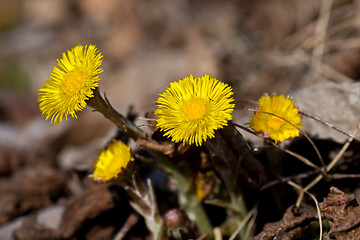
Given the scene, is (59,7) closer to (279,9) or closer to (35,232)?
(279,9)

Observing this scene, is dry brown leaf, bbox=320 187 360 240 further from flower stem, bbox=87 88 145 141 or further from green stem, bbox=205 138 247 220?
flower stem, bbox=87 88 145 141

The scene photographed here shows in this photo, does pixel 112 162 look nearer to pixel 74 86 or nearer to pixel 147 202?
pixel 147 202

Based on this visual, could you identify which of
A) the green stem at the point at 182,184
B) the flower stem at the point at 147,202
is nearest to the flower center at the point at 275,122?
the green stem at the point at 182,184

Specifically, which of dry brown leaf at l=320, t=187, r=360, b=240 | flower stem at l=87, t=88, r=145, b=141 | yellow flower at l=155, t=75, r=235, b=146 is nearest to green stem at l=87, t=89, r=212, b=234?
flower stem at l=87, t=88, r=145, b=141

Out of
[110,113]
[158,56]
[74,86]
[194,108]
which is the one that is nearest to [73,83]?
[74,86]

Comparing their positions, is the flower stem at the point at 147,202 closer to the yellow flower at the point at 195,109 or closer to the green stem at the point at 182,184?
the green stem at the point at 182,184

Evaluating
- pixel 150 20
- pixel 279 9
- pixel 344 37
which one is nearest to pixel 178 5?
pixel 150 20

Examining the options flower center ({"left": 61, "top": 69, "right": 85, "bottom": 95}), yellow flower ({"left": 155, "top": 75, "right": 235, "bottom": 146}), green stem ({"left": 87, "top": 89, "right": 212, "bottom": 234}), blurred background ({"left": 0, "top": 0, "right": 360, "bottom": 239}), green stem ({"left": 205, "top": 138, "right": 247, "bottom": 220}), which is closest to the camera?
yellow flower ({"left": 155, "top": 75, "right": 235, "bottom": 146})
